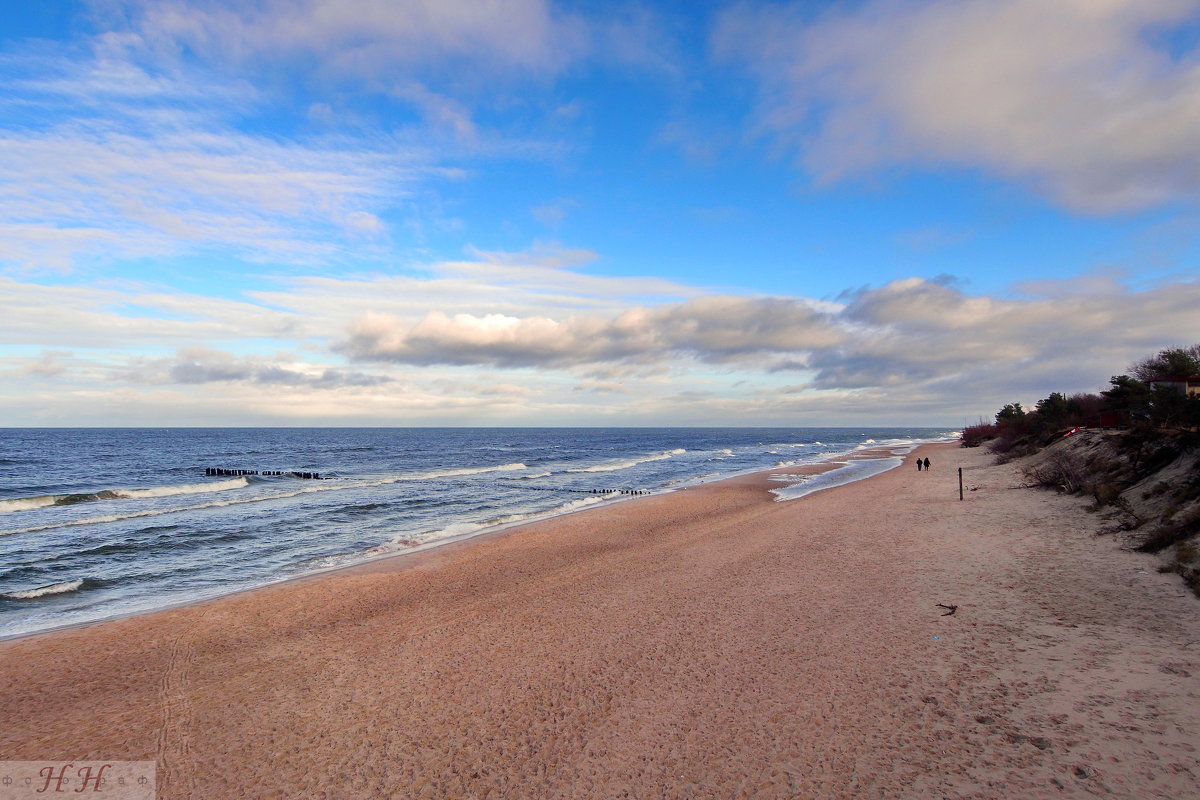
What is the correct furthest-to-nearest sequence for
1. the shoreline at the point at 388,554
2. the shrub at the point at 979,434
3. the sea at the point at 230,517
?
1. the shrub at the point at 979,434
2. the sea at the point at 230,517
3. the shoreline at the point at 388,554

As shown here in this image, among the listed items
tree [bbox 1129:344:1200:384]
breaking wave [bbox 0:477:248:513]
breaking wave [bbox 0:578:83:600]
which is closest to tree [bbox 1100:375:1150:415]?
tree [bbox 1129:344:1200:384]

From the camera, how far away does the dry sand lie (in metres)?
6.38

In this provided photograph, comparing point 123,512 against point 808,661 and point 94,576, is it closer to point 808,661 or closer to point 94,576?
point 94,576

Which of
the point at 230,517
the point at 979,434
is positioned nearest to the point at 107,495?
the point at 230,517

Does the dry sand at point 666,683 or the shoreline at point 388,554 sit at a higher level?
the dry sand at point 666,683

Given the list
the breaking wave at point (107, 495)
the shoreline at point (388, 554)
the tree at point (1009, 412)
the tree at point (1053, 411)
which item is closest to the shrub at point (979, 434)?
the tree at point (1009, 412)

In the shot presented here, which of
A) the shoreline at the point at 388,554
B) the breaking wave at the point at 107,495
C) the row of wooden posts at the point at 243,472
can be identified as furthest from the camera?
the row of wooden posts at the point at 243,472

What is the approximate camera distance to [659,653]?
9.75 metres

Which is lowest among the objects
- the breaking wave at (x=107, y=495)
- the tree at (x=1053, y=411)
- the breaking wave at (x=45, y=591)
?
the breaking wave at (x=45, y=591)

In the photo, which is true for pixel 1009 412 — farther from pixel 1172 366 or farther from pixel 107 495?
pixel 107 495

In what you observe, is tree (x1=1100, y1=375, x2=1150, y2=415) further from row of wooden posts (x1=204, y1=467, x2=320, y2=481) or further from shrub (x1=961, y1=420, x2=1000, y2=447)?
row of wooden posts (x1=204, y1=467, x2=320, y2=481)

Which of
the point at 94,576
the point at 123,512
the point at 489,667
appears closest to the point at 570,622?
the point at 489,667

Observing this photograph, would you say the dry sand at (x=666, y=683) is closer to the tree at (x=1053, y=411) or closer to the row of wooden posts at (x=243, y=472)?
the tree at (x=1053, y=411)

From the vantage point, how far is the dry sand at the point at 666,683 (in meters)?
6.38
